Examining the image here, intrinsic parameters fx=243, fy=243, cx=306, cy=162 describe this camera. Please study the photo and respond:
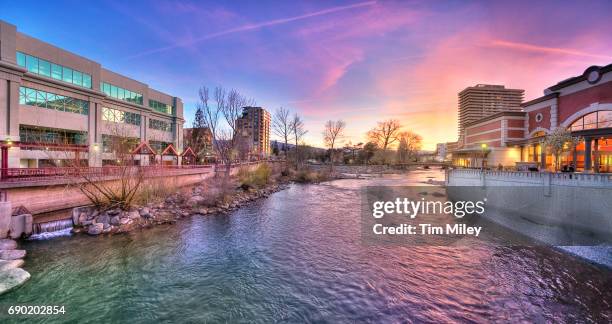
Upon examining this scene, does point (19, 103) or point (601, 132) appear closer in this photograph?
point (601, 132)

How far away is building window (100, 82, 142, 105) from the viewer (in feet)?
111

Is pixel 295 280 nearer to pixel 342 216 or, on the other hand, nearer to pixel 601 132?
pixel 342 216

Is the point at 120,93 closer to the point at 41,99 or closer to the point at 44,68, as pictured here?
the point at 44,68

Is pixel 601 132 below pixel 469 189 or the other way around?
the other way around

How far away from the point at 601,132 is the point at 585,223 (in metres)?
11.6

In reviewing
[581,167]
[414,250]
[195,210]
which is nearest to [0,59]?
[195,210]

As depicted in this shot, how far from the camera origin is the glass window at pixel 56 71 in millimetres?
26438

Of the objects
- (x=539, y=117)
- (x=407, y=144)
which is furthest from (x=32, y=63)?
(x=407, y=144)

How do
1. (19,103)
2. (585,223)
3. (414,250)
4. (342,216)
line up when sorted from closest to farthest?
(414,250) < (585,223) < (342,216) < (19,103)

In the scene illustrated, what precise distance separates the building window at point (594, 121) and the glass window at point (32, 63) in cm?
5022

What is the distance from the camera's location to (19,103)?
23.1m

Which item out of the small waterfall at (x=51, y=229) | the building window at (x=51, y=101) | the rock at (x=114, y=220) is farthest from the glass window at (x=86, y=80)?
the rock at (x=114, y=220)

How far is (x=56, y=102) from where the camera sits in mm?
26453

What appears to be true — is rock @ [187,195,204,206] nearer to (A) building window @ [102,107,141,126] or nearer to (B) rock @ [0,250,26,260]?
(B) rock @ [0,250,26,260]
